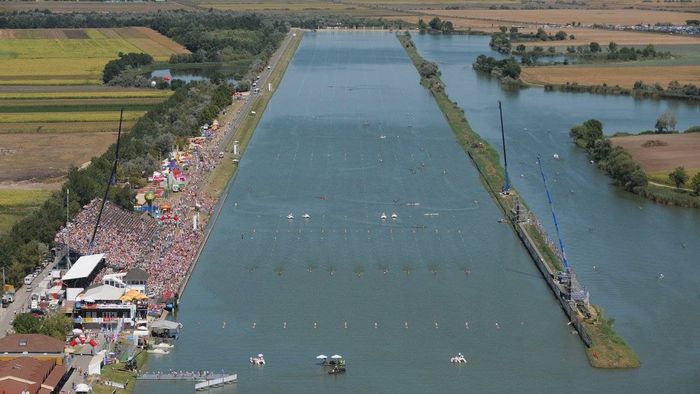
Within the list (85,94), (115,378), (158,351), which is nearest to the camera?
(115,378)

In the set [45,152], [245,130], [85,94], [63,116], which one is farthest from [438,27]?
[45,152]

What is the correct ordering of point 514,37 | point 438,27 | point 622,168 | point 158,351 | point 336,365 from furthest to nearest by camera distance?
point 438,27 < point 514,37 < point 622,168 < point 158,351 < point 336,365

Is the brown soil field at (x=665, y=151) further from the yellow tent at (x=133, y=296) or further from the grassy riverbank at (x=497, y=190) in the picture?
the yellow tent at (x=133, y=296)

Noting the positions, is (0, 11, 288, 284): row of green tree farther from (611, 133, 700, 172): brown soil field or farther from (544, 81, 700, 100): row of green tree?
(544, 81, 700, 100): row of green tree

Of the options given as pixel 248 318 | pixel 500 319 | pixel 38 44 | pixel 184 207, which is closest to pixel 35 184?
pixel 184 207

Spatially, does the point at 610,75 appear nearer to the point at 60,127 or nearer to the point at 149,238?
the point at 60,127
